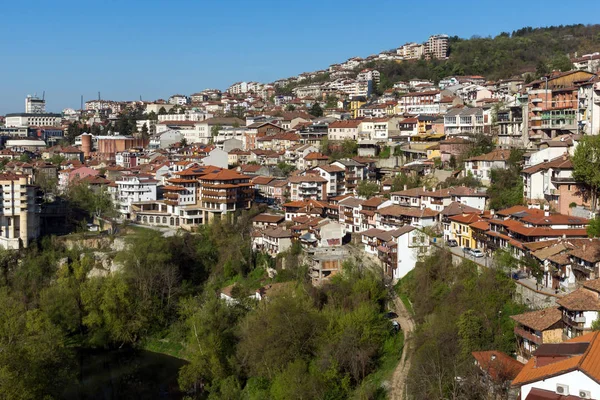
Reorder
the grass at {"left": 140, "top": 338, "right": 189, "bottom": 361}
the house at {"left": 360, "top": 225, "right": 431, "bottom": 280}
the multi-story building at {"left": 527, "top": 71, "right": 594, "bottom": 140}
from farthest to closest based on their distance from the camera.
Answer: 1. the multi-story building at {"left": 527, "top": 71, "right": 594, "bottom": 140}
2. the grass at {"left": 140, "top": 338, "right": 189, "bottom": 361}
3. the house at {"left": 360, "top": 225, "right": 431, "bottom": 280}

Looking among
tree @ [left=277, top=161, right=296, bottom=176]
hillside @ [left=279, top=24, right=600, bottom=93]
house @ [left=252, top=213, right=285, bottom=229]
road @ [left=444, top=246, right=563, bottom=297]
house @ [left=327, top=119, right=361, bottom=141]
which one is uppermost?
hillside @ [left=279, top=24, right=600, bottom=93]

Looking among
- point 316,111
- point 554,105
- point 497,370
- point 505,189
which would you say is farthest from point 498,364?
point 316,111

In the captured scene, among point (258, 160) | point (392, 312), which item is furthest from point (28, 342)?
point (258, 160)

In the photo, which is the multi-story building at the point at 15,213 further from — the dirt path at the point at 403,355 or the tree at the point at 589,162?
the tree at the point at 589,162

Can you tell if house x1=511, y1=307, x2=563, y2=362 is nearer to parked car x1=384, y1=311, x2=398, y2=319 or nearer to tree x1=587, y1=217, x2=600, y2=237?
tree x1=587, y1=217, x2=600, y2=237

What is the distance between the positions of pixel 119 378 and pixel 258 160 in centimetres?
1748

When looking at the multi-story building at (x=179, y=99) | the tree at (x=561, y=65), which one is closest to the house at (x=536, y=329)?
the tree at (x=561, y=65)

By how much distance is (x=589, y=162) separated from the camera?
652 inches

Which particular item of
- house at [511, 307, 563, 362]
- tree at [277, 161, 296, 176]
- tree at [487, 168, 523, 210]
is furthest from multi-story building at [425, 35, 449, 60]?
house at [511, 307, 563, 362]

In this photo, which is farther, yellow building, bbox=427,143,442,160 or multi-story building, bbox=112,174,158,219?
multi-story building, bbox=112,174,158,219

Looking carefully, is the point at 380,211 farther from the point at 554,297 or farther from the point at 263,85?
the point at 263,85

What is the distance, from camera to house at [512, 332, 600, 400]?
9.62 metres

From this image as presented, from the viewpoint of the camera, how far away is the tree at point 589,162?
16406mm

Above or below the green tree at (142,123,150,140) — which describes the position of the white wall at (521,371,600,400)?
below
